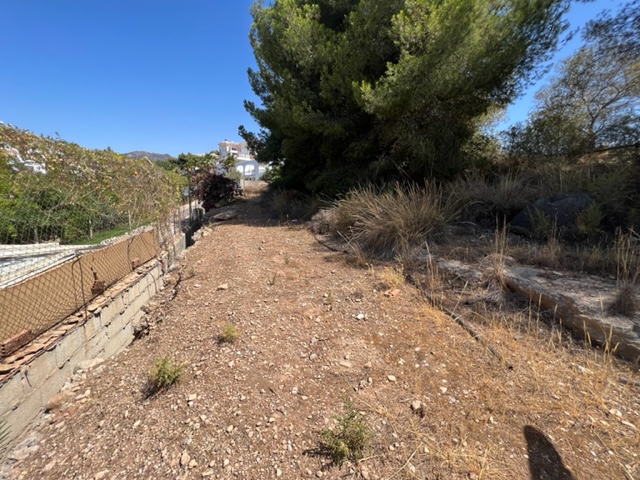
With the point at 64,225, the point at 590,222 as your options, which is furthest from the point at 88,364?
the point at 590,222

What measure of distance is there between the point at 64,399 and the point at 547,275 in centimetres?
431

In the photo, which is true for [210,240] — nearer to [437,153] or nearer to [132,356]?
[132,356]

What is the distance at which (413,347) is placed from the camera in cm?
206

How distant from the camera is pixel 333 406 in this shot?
1602 mm

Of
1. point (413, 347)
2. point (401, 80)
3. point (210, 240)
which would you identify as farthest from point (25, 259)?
point (401, 80)

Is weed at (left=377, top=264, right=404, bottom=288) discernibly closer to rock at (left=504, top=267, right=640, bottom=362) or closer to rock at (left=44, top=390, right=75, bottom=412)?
rock at (left=504, top=267, right=640, bottom=362)

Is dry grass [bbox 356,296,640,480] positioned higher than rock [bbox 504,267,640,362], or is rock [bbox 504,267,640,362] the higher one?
rock [bbox 504,267,640,362]

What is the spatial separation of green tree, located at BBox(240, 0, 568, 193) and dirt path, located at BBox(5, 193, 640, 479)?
4099 millimetres

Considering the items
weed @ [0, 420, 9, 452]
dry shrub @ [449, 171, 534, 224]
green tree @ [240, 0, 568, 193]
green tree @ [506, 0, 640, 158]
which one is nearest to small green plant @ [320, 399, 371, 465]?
weed @ [0, 420, 9, 452]

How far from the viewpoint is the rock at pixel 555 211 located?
374 cm

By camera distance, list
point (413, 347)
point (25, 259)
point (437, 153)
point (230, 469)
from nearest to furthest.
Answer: point (230, 469) < point (413, 347) < point (25, 259) < point (437, 153)

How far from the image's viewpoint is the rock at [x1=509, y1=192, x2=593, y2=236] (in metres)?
3.74

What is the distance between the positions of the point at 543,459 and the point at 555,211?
372cm

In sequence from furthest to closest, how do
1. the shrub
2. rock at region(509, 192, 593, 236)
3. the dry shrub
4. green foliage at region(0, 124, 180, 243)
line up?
the shrub < the dry shrub < rock at region(509, 192, 593, 236) < green foliage at region(0, 124, 180, 243)
